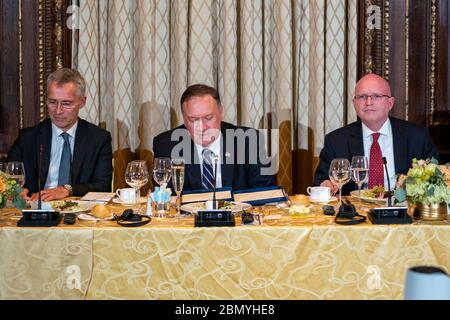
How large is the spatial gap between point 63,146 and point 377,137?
1.67 meters

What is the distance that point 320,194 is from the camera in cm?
276

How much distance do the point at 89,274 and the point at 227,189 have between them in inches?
31.5

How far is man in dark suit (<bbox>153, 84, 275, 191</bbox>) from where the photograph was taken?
317cm

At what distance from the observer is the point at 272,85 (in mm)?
4379

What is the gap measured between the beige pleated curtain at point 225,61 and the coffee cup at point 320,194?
1.57 metres

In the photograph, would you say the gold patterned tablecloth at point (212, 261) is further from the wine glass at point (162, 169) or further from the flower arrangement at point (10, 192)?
the wine glass at point (162, 169)

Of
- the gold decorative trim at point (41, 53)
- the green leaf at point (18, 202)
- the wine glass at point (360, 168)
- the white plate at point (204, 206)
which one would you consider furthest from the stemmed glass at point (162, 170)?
the gold decorative trim at point (41, 53)

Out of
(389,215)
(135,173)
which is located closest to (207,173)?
(135,173)

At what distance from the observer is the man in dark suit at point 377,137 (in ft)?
11.0

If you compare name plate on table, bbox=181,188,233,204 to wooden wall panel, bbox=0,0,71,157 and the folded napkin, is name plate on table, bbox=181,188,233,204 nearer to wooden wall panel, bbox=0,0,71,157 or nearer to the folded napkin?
the folded napkin

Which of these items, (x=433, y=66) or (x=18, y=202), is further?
(x=433, y=66)

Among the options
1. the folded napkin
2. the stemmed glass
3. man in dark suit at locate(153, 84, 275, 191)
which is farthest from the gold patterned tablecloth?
man in dark suit at locate(153, 84, 275, 191)

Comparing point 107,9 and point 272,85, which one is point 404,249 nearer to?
point 272,85

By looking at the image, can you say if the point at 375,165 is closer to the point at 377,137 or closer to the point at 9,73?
the point at 377,137
